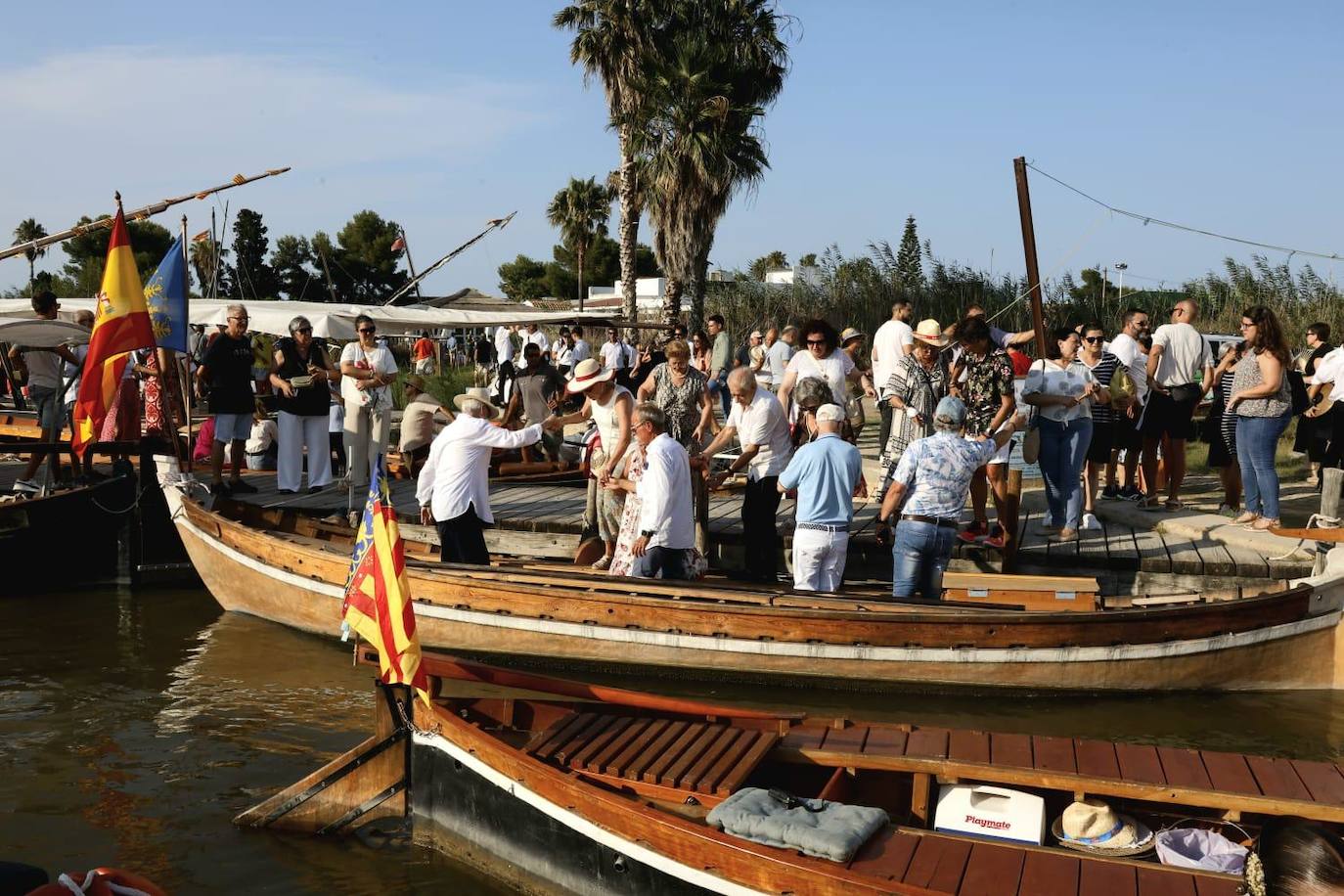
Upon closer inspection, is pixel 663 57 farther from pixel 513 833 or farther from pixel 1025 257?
pixel 513 833

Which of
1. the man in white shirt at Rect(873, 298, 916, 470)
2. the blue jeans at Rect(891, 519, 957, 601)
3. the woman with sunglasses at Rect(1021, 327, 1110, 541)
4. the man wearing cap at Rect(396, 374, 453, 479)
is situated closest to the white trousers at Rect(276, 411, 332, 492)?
the man wearing cap at Rect(396, 374, 453, 479)

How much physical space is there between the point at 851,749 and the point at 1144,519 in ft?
20.9

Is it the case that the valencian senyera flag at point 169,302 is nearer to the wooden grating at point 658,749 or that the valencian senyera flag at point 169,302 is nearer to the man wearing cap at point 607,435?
the man wearing cap at point 607,435

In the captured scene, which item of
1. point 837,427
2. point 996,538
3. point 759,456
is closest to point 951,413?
point 837,427

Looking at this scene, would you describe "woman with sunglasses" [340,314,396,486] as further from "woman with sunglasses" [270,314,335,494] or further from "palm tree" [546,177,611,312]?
"palm tree" [546,177,611,312]

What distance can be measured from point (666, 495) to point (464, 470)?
69.9 inches

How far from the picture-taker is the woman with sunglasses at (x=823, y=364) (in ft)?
33.1

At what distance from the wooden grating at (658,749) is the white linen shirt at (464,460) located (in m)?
3.63

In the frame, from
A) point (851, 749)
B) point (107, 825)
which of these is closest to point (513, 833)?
point (851, 749)

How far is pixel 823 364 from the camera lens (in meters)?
10.4

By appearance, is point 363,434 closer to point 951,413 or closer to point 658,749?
point 951,413

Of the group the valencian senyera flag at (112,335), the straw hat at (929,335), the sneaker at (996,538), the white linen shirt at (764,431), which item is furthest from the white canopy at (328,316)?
the sneaker at (996,538)

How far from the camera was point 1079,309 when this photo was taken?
2566 centimetres

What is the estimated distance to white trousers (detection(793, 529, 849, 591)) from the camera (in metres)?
8.40
